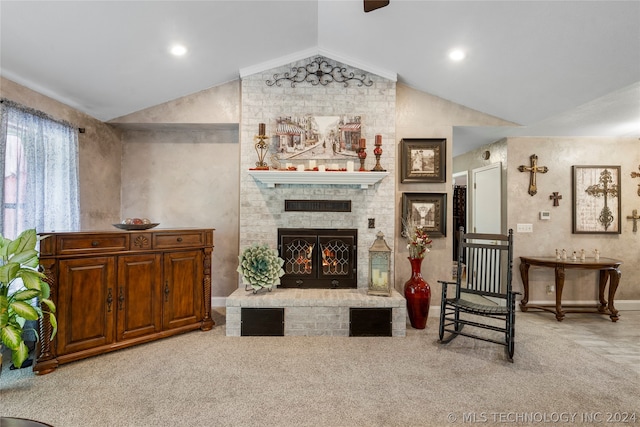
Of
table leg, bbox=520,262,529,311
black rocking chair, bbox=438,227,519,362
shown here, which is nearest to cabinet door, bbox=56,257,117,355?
black rocking chair, bbox=438,227,519,362

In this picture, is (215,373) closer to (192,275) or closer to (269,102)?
(192,275)

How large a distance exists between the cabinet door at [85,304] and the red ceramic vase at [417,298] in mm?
2939

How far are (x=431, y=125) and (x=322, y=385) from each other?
3.17 m

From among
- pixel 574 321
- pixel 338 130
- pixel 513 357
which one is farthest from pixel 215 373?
pixel 574 321

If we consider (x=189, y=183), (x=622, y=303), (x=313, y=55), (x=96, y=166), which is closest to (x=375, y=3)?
(x=313, y=55)

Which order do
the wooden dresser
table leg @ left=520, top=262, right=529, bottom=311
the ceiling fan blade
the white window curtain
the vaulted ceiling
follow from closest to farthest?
1. the ceiling fan blade
2. the vaulted ceiling
3. the wooden dresser
4. the white window curtain
5. table leg @ left=520, top=262, right=529, bottom=311

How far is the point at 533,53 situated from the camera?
9.05 ft

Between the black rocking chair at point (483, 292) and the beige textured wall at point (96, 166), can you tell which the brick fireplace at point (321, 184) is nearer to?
the black rocking chair at point (483, 292)

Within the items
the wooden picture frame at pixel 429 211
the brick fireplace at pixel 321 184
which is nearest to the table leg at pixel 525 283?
the wooden picture frame at pixel 429 211

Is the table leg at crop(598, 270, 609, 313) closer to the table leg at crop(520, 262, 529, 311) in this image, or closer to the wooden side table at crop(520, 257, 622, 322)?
the wooden side table at crop(520, 257, 622, 322)

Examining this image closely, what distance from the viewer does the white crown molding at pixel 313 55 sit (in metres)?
3.68

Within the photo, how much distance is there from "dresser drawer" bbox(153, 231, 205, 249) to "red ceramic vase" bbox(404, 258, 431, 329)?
235 cm

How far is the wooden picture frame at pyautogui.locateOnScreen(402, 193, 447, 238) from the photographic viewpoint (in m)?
3.85

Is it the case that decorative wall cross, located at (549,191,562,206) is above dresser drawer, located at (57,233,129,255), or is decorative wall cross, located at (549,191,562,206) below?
above
